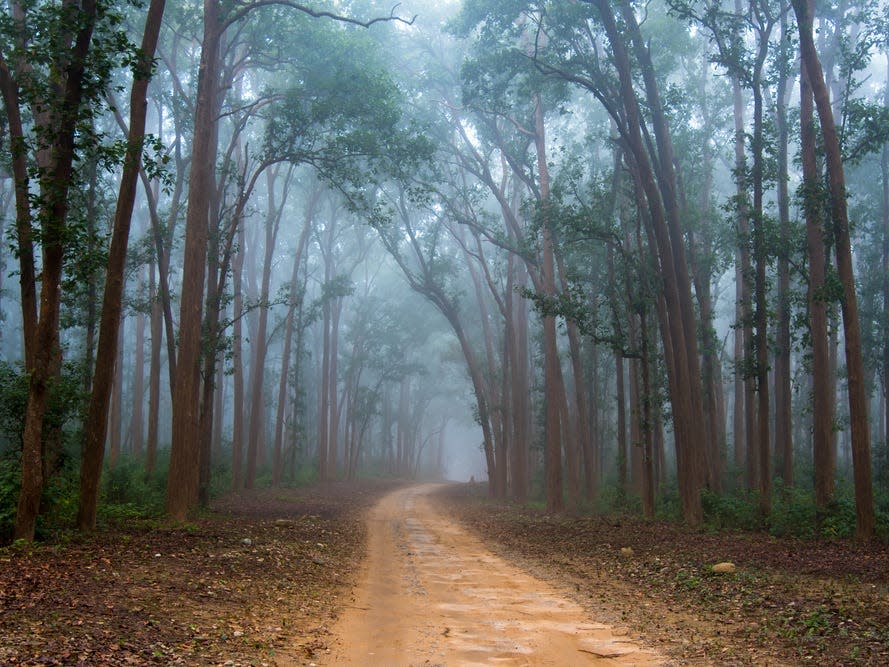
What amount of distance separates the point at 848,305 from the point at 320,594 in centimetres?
929

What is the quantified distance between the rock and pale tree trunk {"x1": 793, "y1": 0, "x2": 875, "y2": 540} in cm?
364

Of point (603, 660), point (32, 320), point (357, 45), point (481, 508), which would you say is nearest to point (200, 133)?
point (32, 320)

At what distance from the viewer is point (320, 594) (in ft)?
28.7

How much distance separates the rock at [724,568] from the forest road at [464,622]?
87.1 inches

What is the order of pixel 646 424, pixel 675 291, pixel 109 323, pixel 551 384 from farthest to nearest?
pixel 551 384 < pixel 646 424 < pixel 675 291 < pixel 109 323

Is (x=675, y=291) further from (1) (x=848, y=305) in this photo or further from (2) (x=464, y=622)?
(2) (x=464, y=622)

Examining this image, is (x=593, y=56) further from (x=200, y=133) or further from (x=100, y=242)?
(x=100, y=242)

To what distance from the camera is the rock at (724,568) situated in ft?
31.6

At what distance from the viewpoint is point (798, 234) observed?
1633 centimetres

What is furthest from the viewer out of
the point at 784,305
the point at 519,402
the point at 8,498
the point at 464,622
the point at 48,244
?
the point at 519,402

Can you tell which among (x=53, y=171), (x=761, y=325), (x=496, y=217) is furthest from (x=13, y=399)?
(x=496, y=217)

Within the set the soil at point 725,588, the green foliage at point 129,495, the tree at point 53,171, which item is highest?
the tree at point 53,171

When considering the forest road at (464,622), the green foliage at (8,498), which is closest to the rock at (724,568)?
the forest road at (464,622)

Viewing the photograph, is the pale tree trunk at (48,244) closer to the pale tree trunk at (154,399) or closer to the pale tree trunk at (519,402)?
the pale tree trunk at (154,399)
